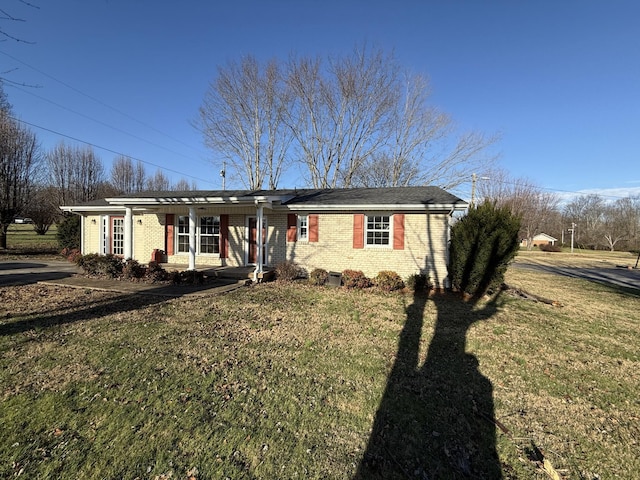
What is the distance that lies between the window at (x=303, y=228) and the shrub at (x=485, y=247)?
5411 mm

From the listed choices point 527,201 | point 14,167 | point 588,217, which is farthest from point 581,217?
point 14,167

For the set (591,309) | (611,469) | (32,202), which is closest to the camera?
(611,469)

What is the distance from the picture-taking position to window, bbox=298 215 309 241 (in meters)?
12.1

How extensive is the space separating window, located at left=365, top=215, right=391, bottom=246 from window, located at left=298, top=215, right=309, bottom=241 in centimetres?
236

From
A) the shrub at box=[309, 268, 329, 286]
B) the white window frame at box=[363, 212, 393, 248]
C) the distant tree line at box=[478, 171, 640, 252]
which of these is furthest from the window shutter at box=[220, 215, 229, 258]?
the distant tree line at box=[478, 171, 640, 252]

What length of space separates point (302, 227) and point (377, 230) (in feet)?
9.61

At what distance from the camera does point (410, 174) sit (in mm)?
24594

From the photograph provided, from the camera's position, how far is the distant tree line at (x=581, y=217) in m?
40.2

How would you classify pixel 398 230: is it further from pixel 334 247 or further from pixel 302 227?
pixel 302 227

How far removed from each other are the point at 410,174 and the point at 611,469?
23.6m

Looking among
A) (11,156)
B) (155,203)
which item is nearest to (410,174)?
(155,203)

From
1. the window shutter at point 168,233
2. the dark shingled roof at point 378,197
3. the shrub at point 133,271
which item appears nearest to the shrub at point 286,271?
the dark shingled roof at point 378,197

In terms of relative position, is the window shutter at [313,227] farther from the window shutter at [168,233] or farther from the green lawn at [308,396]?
Result: the window shutter at [168,233]

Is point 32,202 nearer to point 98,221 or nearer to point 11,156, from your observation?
point 11,156
